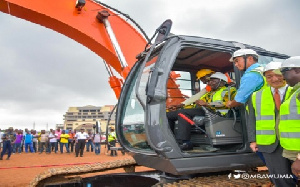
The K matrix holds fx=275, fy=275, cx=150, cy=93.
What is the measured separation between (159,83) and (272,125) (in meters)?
1.18

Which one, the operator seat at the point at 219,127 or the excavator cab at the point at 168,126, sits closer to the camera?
the excavator cab at the point at 168,126

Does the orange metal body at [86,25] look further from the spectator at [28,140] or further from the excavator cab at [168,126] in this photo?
the spectator at [28,140]

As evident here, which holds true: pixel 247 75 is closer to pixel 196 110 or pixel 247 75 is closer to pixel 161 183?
pixel 196 110

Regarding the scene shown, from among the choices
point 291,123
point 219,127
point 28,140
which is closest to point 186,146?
point 219,127

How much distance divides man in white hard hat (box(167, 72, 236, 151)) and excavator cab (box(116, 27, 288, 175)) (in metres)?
0.11

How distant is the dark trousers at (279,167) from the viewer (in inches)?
101

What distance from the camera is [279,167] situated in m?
2.60

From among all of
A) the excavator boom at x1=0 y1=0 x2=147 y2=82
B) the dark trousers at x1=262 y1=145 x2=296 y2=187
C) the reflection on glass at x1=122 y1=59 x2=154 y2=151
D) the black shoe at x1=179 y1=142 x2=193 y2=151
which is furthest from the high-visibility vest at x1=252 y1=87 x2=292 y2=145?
the excavator boom at x1=0 y1=0 x2=147 y2=82

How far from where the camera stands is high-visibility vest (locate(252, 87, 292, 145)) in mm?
2650

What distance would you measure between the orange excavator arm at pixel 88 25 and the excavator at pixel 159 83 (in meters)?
0.02

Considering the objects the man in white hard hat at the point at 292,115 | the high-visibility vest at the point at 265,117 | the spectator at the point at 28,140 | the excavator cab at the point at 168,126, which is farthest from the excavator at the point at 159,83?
the spectator at the point at 28,140

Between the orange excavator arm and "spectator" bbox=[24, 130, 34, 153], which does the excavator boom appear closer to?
the orange excavator arm

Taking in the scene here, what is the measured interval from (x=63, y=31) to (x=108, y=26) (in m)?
0.92

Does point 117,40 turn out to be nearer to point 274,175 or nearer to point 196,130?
point 196,130
